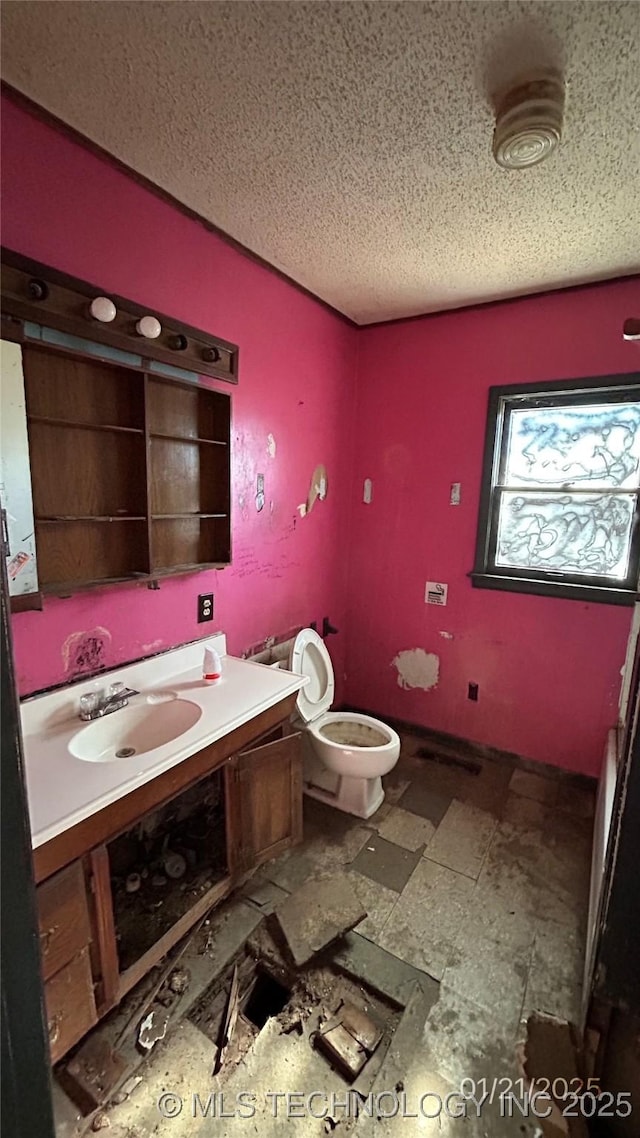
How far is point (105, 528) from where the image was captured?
1517 mm

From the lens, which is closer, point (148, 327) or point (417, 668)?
point (148, 327)

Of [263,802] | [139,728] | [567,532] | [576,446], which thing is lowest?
[263,802]

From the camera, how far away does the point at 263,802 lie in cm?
168

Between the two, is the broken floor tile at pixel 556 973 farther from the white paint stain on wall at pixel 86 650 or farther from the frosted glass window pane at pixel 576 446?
the frosted glass window pane at pixel 576 446

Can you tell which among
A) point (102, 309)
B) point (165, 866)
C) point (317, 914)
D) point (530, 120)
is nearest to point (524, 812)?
point (317, 914)

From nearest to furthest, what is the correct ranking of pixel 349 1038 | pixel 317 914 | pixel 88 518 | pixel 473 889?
1. pixel 349 1038
2. pixel 88 518
3. pixel 317 914
4. pixel 473 889

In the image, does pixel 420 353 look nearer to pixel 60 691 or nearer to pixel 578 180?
pixel 578 180

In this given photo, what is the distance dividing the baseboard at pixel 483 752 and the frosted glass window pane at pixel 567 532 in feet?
3.56

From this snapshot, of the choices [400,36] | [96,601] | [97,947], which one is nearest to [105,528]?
[96,601]

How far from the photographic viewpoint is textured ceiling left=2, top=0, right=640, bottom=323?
97cm

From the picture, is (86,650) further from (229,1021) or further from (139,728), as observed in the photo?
(229,1021)

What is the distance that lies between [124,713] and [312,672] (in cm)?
108

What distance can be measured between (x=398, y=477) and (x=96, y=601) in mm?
1854

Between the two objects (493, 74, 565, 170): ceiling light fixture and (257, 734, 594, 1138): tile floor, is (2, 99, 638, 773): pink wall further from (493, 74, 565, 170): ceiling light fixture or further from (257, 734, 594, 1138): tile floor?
(493, 74, 565, 170): ceiling light fixture
